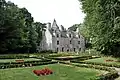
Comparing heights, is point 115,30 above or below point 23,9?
below

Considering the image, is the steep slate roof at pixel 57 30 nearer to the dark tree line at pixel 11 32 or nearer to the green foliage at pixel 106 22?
the dark tree line at pixel 11 32

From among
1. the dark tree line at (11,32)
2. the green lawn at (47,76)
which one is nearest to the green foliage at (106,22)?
the green lawn at (47,76)

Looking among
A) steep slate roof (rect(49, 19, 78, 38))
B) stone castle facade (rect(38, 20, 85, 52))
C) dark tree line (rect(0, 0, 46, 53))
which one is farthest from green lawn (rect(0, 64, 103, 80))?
steep slate roof (rect(49, 19, 78, 38))

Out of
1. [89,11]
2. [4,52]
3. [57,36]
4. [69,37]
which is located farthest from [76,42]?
[89,11]

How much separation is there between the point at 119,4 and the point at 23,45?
3540 centimetres

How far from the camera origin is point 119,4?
95.9 ft

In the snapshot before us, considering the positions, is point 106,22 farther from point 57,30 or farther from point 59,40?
point 59,40

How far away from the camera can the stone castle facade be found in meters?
77.0

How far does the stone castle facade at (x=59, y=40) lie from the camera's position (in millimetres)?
77000

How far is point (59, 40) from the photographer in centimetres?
7875

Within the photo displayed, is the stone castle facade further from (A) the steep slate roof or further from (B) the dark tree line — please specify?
(B) the dark tree line

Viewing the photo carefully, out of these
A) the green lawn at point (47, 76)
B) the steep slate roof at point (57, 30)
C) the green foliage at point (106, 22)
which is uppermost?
the steep slate roof at point (57, 30)

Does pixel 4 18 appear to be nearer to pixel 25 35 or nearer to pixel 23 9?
pixel 25 35

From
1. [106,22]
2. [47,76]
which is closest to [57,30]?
[106,22]
